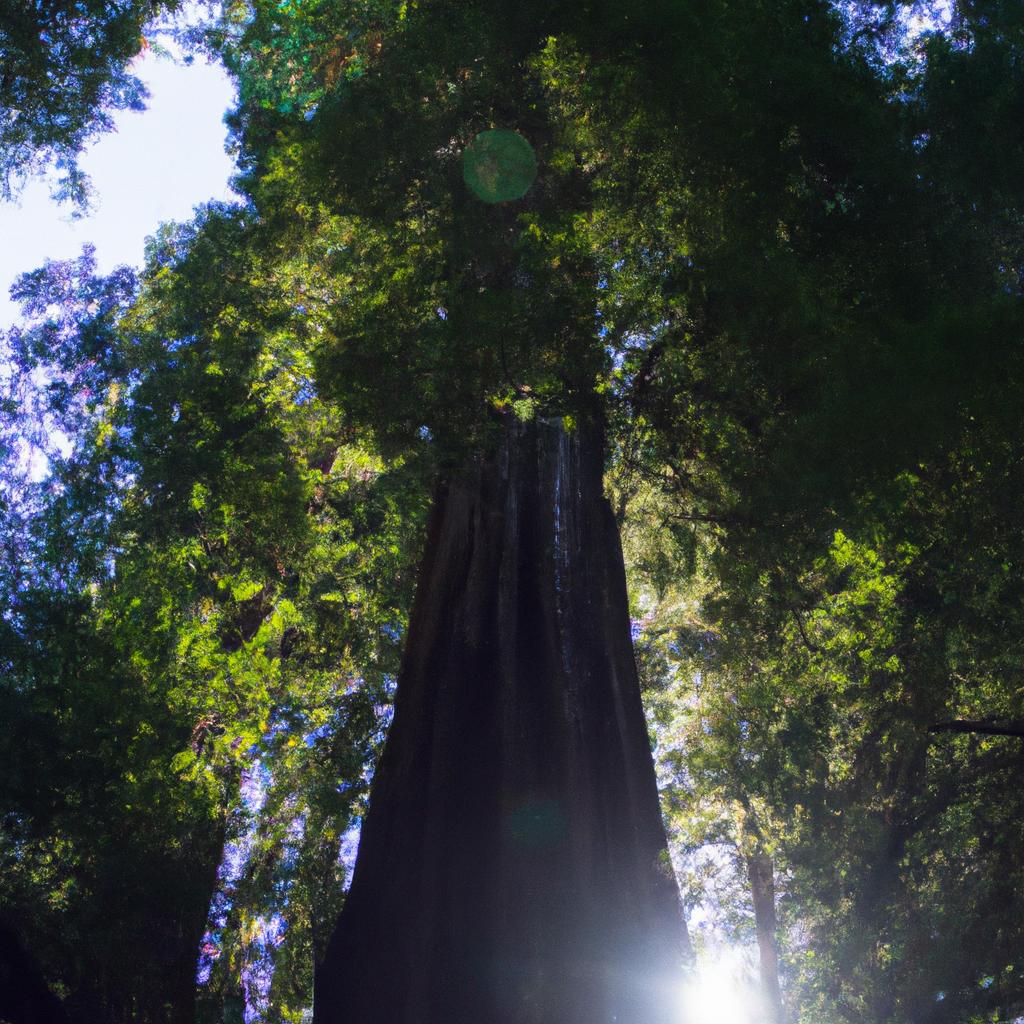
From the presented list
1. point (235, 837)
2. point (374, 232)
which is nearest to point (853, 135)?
point (374, 232)

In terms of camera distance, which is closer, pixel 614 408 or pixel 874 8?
pixel 614 408

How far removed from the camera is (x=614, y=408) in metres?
8.65

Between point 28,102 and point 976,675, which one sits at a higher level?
point 28,102

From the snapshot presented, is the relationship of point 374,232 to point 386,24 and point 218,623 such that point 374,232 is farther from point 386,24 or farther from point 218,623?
point 218,623

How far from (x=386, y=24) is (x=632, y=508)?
6.14m

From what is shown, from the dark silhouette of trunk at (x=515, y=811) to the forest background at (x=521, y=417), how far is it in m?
1.46

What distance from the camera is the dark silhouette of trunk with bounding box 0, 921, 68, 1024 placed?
696cm

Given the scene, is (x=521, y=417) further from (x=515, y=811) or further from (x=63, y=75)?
(x=63, y=75)

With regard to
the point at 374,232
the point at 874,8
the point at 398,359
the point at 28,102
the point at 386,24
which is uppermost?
the point at 874,8

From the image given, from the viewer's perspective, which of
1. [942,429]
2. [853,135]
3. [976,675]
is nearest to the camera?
[942,429]

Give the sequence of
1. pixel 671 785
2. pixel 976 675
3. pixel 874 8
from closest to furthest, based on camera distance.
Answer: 1. pixel 976 675
2. pixel 874 8
3. pixel 671 785

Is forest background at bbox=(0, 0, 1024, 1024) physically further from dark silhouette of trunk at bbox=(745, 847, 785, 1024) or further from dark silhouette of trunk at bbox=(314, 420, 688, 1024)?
dark silhouette of trunk at bbox=(745, 847, 785, 1024)

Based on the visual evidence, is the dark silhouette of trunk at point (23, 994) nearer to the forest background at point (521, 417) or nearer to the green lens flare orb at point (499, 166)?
the forest background at point (521, 417)

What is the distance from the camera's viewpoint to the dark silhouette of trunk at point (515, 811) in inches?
187
